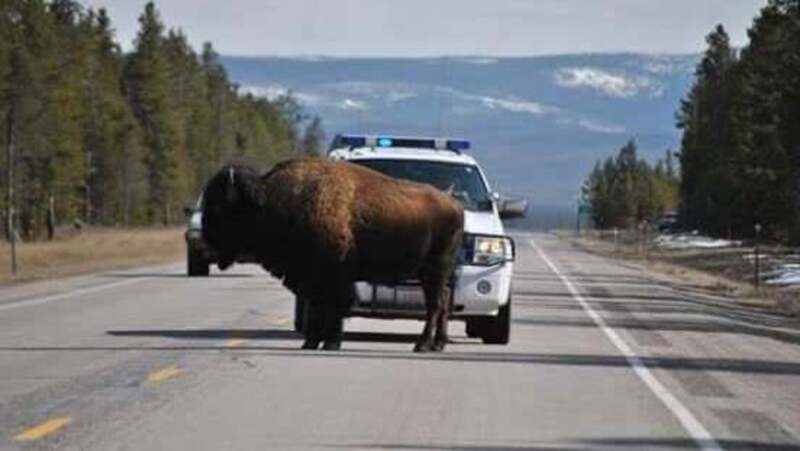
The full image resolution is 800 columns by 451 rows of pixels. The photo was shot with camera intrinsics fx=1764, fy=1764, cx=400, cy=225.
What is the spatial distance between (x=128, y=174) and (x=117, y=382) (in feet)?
324

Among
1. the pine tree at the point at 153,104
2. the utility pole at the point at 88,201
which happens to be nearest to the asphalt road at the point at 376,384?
the utility pole at the point at 88,201

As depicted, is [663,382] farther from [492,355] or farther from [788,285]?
[788,285]

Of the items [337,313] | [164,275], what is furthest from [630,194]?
[337,313]

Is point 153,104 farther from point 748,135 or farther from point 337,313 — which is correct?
point 337,313

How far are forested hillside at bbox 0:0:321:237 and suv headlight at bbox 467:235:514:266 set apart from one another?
6464 cm

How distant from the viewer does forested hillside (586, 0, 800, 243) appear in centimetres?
5325

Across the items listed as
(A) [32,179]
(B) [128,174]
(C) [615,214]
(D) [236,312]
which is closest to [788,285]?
(D) [236,312]

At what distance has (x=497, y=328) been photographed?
64.3 feet

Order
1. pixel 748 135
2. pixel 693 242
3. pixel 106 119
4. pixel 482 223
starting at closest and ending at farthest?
pixel 482 223, pixel 748 135, pixel 693 242, pixel 106 119

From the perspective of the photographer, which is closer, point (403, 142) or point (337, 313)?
point (337, 313)

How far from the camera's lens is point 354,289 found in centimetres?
1742

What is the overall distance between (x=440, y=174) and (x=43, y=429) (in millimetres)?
8955

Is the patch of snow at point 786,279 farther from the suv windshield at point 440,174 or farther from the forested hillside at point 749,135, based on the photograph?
the suv windshield at point 440,174

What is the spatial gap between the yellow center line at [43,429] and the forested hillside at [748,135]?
37.3 m
